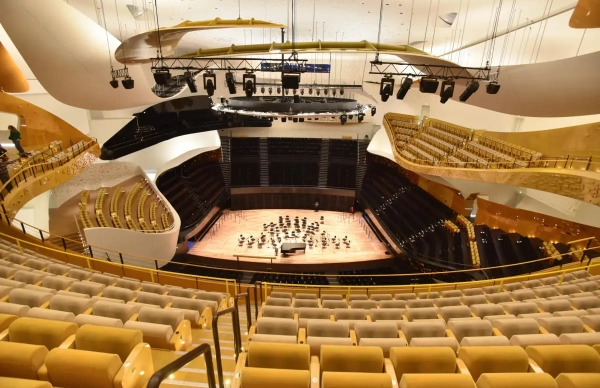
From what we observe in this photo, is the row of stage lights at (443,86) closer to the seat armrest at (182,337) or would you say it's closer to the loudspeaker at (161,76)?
the loudspeaker at (161,76)

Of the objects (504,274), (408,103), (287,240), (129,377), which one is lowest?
(287,240)

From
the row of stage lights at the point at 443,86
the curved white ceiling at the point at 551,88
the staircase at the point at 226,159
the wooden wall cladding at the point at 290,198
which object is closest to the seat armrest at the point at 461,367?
the row of stage lights at the point at 443,86

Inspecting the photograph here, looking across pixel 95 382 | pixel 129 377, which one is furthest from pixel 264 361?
pixel 95 382

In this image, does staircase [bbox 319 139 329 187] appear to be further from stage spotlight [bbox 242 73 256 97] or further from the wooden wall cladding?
stage spotlight [bbox 242 73 256 97]

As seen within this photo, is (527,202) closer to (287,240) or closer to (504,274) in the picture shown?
(504,274)

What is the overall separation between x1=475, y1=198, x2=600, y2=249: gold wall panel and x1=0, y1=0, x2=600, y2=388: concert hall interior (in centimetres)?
8

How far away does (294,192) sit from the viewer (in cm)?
1945

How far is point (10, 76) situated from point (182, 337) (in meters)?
11.9

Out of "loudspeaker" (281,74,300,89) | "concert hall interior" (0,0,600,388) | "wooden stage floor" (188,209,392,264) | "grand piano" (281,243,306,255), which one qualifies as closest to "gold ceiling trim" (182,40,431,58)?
"concert hall interior" (0,0,600,388)

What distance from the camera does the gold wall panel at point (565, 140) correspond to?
9102mm

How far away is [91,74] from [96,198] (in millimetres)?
4471

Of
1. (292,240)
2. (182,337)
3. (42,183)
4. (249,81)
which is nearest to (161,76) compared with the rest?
(249,81)

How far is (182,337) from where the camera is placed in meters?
3.30

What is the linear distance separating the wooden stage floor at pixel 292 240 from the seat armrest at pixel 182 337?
1001cm
